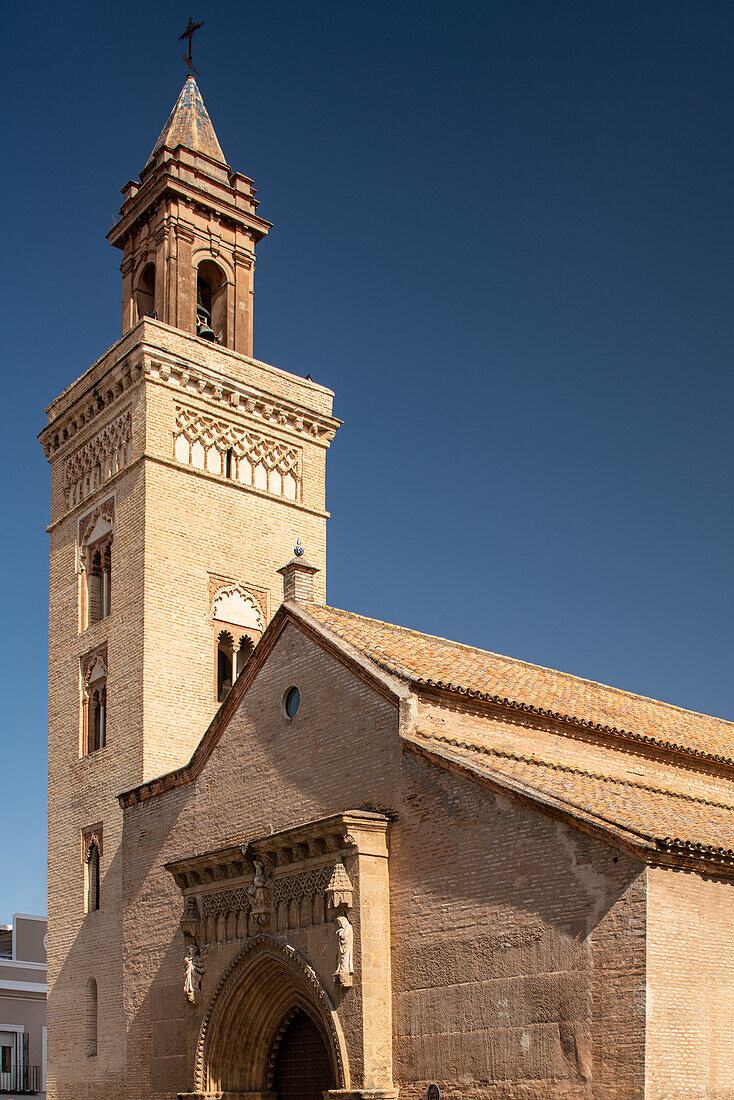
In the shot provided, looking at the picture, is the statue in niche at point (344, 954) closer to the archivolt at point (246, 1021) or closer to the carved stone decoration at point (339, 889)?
the carved stone decoration at point (339, 889)

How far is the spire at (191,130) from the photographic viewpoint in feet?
89.0

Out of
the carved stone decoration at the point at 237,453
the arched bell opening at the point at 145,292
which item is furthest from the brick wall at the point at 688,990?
the arched bell opening at the point at 145,292

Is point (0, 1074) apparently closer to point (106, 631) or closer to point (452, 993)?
point (106, 631)

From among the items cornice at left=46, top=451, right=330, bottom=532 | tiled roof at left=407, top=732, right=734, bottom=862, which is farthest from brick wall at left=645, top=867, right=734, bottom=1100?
cornice at left=46, top=451, right=330, bottom=532

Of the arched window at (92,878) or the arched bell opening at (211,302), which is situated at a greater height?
the arched bell opening at (211,302)

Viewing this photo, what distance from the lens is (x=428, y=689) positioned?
1590cm

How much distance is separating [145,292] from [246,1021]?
15.7 meters

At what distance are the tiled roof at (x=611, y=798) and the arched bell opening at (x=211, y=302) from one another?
1312cm

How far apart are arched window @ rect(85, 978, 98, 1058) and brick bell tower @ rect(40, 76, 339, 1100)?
33 mm

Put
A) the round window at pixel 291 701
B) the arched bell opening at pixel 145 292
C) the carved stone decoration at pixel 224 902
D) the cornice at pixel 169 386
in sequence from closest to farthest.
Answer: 1. the carved stone decoration at pixel 224 902
2. the round window at pixel 291 701
3. the cornice at pixel 169 386
4. the arched bell opening at pixel 145 292

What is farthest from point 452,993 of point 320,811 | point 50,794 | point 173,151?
point 173,151

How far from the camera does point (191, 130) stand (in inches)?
1077

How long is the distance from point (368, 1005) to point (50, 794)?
11752mm

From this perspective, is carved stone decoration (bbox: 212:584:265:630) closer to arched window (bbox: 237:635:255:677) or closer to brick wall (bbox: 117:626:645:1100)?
arched window (bbox: 237:635:255:677)
